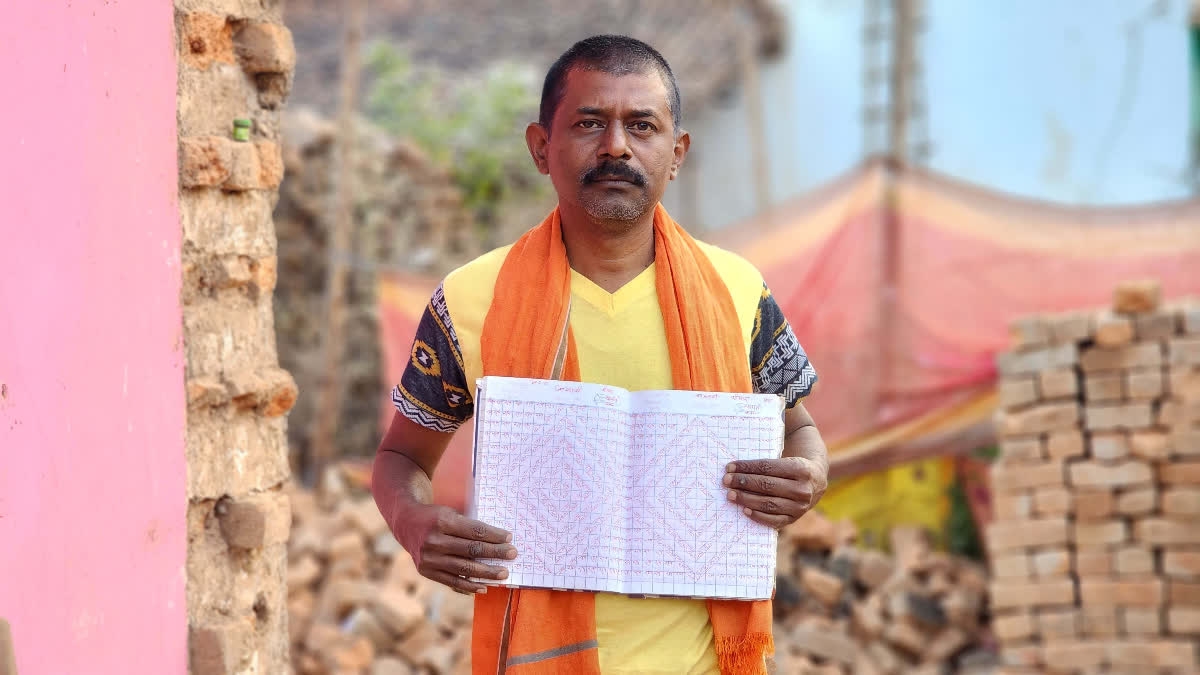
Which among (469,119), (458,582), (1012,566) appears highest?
(469,119)

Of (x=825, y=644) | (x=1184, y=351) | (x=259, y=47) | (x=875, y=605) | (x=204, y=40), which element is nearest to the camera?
(x=204, y=40)

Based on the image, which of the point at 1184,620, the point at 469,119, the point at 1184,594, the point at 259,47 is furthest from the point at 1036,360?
the point at 469,119

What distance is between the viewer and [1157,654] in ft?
22.1

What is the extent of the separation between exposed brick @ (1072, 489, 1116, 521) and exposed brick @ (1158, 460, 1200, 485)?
273mm

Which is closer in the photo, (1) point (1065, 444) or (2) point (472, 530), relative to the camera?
(2) point (472, 530)

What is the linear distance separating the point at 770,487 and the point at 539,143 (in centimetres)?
82

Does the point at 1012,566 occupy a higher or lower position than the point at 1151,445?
lower

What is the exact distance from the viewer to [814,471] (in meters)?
2.43

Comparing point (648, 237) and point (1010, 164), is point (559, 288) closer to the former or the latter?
point (648, 237)

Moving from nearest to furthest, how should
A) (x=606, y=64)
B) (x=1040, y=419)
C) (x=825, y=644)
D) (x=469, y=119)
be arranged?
(x=606, y=64)
(x=1040, y=419)
(x=825, y=644)
(x=469, y=119)

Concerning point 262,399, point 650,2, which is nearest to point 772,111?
point 650,2

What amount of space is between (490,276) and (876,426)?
513cm

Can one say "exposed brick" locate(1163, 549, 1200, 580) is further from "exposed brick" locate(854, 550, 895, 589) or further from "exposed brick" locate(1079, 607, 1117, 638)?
"exposed brick" locate(854, 550, 895, 589)

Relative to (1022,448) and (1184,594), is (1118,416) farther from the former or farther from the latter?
(1184,594)
